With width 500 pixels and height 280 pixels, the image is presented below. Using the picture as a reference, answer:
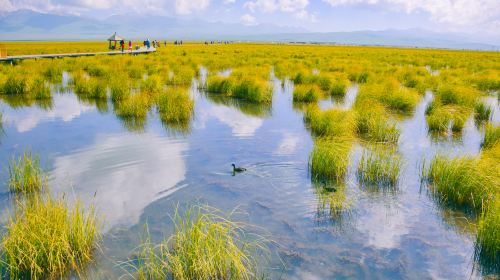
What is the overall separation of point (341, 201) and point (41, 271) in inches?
207

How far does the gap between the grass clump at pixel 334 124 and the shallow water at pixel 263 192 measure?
1.77 feet

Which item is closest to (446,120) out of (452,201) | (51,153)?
(452,201)

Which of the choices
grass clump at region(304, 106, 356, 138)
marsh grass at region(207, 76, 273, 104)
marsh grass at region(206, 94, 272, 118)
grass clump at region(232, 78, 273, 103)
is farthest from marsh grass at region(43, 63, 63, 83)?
grass clump at region(304, 106, 356, 138)

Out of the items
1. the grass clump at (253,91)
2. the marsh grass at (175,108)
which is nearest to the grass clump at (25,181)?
the marsh grass at (175,108)

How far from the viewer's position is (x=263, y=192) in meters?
8.19

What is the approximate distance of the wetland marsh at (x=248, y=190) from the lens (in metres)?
5.51

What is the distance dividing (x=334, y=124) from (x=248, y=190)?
4.83 meters

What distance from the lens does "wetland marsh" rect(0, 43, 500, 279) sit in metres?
5.51

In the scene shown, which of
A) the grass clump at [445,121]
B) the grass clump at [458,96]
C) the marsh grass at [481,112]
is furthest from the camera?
the grass clump at [458,96]

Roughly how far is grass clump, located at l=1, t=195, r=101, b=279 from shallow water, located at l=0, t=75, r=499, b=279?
1.40ft

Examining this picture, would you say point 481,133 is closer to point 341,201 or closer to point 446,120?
point 446,120

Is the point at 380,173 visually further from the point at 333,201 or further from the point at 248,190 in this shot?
the point at 248,190

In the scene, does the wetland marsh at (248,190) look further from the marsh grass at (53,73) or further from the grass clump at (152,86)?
the marsh grass at (53,73)

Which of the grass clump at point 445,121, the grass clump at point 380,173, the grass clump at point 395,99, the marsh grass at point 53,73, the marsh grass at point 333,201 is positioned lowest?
the marsh grass at point 333,201
